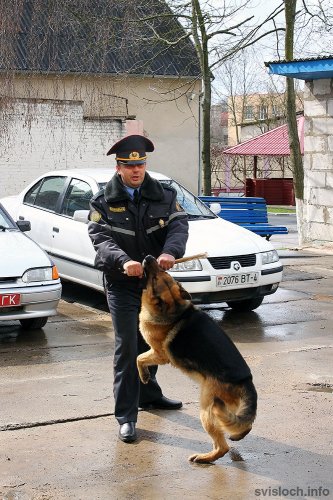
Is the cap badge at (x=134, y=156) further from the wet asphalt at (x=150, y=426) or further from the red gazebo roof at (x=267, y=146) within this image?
the red gazebo roof at (x=267, y=146)

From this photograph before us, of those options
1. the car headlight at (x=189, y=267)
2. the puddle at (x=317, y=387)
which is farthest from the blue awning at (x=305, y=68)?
the puddle at (x=317, y=387)

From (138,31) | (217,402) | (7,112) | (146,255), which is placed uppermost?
(138,31)

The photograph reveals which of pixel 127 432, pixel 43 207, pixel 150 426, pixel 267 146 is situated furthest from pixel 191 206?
pixel 267 146

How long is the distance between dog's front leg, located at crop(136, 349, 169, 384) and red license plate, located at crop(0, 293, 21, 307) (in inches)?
123

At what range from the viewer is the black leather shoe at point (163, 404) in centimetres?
606

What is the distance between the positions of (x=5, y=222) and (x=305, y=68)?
7.21m

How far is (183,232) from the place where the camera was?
5.44 m

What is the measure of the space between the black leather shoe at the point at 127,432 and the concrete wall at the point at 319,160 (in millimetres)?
10668

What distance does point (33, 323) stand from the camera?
8742 millimetres

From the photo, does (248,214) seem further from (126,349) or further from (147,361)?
(147,361)

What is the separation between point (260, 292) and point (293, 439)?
155 inches

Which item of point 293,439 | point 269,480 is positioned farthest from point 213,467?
point 293,439

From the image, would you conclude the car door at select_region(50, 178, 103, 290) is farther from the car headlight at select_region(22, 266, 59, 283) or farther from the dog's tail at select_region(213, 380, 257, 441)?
the dog's tail at select_region(213, 380, 257, 441)

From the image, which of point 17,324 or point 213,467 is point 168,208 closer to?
point 213,467
